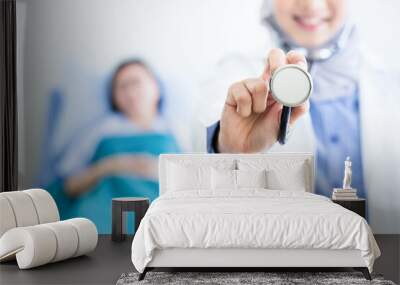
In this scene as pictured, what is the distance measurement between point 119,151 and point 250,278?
2956 millimetres

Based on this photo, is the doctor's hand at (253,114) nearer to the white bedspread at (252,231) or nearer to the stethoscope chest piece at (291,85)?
the stethoscope chest piece at (291,85)

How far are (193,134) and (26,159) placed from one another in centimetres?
188

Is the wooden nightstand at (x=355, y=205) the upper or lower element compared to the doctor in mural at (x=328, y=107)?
lower

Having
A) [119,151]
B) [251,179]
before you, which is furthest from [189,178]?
[119,151]

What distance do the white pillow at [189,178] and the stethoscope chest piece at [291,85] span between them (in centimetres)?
116

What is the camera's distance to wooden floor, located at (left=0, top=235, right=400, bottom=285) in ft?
16.5

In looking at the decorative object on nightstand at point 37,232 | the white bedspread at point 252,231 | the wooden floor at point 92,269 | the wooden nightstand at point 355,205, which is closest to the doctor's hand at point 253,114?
the wooden nightstand at point 355,205

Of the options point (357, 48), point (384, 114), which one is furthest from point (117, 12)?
point (384, 114)

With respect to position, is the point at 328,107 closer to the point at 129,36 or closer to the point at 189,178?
the point at 189,178

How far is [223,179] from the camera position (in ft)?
21.8

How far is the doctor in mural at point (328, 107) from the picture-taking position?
24.3ft

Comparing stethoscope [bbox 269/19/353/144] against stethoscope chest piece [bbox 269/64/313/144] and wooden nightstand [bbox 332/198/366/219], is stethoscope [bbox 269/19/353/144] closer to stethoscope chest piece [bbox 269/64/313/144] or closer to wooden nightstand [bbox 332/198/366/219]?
stethoscope chest piece [bbox 269/64/313/144]

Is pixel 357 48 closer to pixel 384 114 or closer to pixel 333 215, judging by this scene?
pixel 384 114

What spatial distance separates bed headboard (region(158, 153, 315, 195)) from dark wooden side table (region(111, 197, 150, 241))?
345 mm
